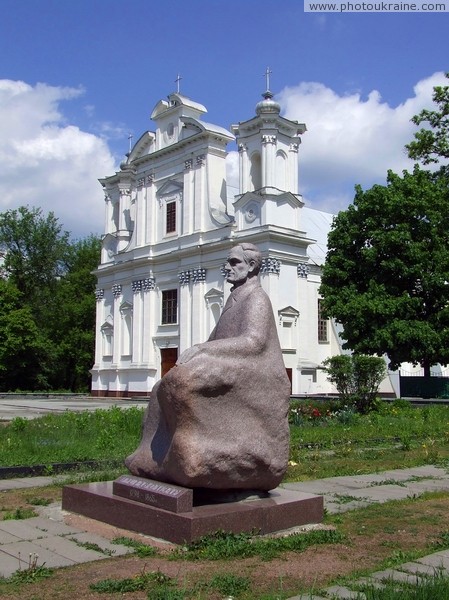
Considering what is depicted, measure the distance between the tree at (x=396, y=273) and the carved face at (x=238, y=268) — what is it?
1903 cm

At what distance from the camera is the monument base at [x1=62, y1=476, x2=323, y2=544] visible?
528 centimetres

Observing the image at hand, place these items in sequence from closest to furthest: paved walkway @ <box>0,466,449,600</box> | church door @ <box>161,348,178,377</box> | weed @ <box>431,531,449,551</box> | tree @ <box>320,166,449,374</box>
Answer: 1. paved walkway @ <box>0,466,449,600</box>
2. weed @ <box>431,531,449,551</box>
3. tree @ <box>320,166,449,374</box>
4. church door @ <box>161,348,178,377</box>

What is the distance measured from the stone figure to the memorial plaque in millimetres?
112

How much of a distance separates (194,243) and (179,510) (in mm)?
30559

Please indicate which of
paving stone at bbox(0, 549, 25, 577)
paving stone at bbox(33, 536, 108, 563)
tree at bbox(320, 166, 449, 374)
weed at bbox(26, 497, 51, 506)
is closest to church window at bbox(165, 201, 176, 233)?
tree at bbox(320, 166, 449, 374)

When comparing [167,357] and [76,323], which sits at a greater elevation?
[76,323]

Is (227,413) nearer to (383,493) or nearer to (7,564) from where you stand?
(7,564)

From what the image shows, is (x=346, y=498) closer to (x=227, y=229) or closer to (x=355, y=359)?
(x=355, y=359)

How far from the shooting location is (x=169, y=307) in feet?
123

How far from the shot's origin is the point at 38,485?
8.24 m

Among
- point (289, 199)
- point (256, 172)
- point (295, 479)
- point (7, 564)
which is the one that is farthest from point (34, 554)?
point (256, 172)

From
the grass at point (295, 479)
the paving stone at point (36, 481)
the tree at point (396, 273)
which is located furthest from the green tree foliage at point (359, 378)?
the paving stone at point (36, 481)

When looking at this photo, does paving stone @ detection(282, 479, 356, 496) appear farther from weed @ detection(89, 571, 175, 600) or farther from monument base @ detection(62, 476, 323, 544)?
weed @ detection(89, 571, 175, 600)

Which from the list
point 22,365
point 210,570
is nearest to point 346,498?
point 210,570
